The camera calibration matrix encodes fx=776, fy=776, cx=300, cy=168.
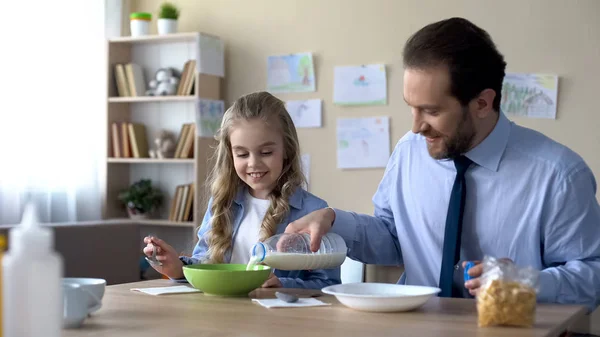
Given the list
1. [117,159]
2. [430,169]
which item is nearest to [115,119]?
[117,159]

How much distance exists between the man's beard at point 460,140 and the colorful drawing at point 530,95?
7.46 feet

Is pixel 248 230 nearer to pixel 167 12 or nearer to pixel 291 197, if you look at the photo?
pixel 291 197

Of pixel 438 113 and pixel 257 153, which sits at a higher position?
pixel 438 113

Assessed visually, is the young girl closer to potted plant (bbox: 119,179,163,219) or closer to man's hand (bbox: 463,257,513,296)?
man's hand (bbox: 463,257,513,296)

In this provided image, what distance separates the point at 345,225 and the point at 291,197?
336 millimetres

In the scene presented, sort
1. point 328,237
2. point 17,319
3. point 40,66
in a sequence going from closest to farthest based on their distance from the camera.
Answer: point 17,319, point 328,237, point 40,66

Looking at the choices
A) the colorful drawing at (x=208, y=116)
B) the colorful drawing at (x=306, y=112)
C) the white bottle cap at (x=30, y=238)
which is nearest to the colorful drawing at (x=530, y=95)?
the colorful drawing at (x=306, y=112)

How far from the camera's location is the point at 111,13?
16.7ft

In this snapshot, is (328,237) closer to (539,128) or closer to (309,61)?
(539,128)

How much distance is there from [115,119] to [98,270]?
1590 millimetres

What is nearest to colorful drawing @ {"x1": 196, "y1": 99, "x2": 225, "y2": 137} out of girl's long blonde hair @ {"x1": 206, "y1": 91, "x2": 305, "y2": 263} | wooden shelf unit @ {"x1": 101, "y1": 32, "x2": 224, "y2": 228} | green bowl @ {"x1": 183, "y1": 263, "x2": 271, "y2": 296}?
wooden shelf unit @ {"x1": 101, "y1": 32, "x2": 224, "y2": 228}

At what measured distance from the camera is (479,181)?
1811 millimetres

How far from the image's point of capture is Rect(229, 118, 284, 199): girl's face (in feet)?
6.93

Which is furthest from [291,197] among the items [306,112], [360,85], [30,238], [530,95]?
[306,112]
